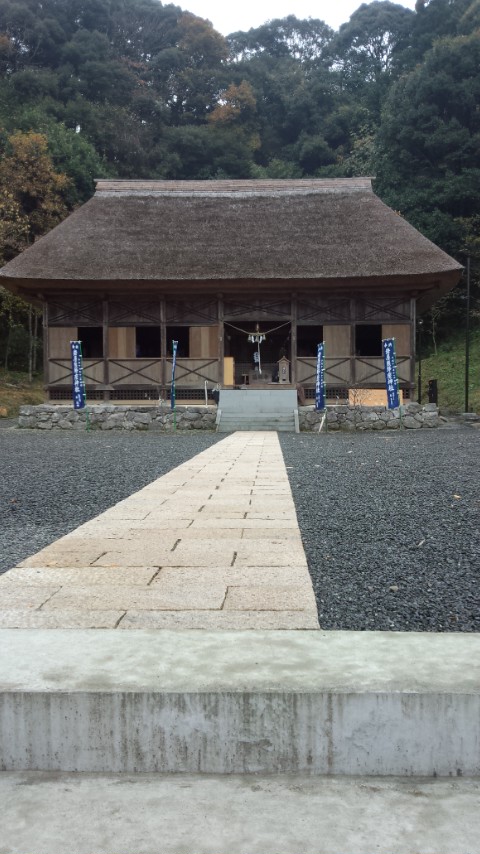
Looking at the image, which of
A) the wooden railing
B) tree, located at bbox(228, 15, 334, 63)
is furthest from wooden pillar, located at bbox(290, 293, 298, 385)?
tree, located at bbox(228, 15, 334, 63)

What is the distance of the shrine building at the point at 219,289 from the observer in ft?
51.4

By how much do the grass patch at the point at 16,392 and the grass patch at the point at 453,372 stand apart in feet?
43.0

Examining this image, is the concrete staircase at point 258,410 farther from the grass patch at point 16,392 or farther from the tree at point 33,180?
the tree at point 33,180

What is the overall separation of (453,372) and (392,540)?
66.0 feet

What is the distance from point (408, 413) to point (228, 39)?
44969mm

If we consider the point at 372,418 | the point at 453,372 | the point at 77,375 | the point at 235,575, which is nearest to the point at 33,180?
the point at 77,375

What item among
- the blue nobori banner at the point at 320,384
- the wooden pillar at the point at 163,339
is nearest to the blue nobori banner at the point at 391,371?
the blue nobori banner at the point at 320,384

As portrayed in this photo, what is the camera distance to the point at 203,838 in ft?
4.12

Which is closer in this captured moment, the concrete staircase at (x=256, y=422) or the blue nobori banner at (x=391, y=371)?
the blue nobori banner at (x=391, y=371)

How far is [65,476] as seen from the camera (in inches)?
259

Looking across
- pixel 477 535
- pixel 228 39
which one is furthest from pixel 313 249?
pixel 228 39

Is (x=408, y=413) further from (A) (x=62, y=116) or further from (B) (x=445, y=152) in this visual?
(A) (x=62, y=116)

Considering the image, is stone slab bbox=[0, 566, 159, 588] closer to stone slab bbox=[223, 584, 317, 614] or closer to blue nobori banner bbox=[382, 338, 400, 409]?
stone slab bbox=[223, 584, 317, 614]

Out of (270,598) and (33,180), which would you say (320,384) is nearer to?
(270,598)
